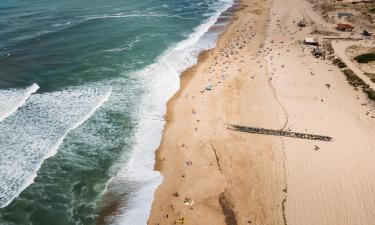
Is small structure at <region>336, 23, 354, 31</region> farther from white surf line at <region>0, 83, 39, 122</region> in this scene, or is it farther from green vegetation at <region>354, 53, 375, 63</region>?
white surf line at <region>0, 83, 39, 122</region>

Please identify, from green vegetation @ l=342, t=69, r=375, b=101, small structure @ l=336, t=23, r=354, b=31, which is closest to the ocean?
small structure @ l=336, t=23, r=354, b=31

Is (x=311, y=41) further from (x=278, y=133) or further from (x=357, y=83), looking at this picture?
(x=278, y=133)

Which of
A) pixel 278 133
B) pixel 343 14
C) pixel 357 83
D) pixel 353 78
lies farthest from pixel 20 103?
pixel 343 14

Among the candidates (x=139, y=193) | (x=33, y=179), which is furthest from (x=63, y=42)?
(x=139, y=193)

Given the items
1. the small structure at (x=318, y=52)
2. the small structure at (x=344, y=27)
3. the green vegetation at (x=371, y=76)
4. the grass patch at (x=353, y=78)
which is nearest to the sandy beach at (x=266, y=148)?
the grass patch at (x=353, y=78)

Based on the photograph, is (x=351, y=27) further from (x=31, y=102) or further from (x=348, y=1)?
(x=31, y=102)

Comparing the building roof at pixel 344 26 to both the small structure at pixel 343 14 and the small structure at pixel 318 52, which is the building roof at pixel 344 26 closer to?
the small structure at pixel 343 14
